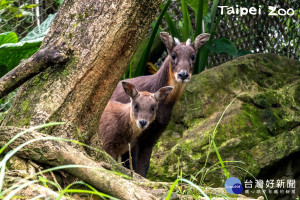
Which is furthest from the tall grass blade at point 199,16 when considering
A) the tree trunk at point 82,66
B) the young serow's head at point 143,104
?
the tree trunk at point 82,66

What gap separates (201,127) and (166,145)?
48cm

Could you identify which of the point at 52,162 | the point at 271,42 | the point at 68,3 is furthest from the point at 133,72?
the point at 52,162

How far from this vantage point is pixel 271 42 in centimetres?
700

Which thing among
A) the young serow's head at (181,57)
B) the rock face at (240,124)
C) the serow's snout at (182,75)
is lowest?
the rock face at (240,124)

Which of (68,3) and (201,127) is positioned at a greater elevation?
(68,3)

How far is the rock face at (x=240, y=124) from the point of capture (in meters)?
5.16

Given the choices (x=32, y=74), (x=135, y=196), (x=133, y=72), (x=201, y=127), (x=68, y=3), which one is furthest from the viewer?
(x=133, y=72)

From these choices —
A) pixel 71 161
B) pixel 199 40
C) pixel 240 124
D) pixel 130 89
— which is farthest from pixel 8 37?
pixel 71 161

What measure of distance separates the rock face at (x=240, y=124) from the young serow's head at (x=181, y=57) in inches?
26.7

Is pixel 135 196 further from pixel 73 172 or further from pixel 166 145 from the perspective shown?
pixel 166 145

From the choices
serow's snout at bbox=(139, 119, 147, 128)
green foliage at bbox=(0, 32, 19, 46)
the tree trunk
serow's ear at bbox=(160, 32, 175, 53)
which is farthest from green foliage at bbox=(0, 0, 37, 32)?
the tree trunk

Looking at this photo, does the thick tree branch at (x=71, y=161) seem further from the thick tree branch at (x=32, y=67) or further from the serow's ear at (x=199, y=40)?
the serow's ear at (x=199, y=40)

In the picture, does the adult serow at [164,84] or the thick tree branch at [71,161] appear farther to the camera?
the adult serow at [164,84]

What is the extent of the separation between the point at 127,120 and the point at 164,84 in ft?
2.89
